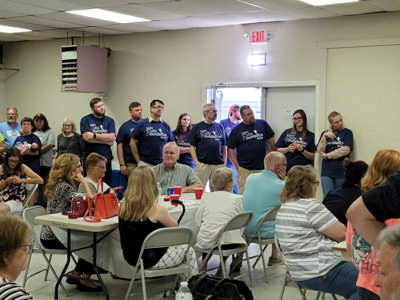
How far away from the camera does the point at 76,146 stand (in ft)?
27.7

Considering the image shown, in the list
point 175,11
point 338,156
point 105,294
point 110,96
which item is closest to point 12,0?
point 175,11

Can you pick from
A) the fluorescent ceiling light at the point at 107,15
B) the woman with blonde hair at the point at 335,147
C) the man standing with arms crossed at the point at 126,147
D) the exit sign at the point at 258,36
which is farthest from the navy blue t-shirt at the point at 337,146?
the fluorescent ceiling light at the point at 107,15

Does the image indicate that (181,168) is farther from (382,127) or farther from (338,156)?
(382,127)

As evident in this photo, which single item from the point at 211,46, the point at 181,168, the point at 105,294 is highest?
the point at 211,46

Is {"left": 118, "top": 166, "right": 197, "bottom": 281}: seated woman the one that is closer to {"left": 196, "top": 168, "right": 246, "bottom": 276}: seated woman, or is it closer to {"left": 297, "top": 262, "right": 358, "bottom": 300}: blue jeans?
{"left": 196, "top": 168, "right": 246, "bottom": 276}: seated woman

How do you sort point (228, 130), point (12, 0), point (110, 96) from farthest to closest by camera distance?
point (110, 96) → point (228, 130) → point (12, 0)

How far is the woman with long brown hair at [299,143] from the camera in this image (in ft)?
24.3

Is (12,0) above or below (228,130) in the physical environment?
above

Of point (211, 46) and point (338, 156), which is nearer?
point (338, 156)

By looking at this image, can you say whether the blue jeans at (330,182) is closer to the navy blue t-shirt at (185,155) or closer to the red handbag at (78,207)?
the navy blue t-shirt at (185,155)

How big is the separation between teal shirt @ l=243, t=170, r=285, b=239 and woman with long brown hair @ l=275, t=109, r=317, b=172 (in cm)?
230

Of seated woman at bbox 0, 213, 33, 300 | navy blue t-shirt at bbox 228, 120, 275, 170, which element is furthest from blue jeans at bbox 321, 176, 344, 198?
seated woman at bbox 0, 213, 33, 300

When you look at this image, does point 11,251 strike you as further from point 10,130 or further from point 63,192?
point 10,130

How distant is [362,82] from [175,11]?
8.18 ft
